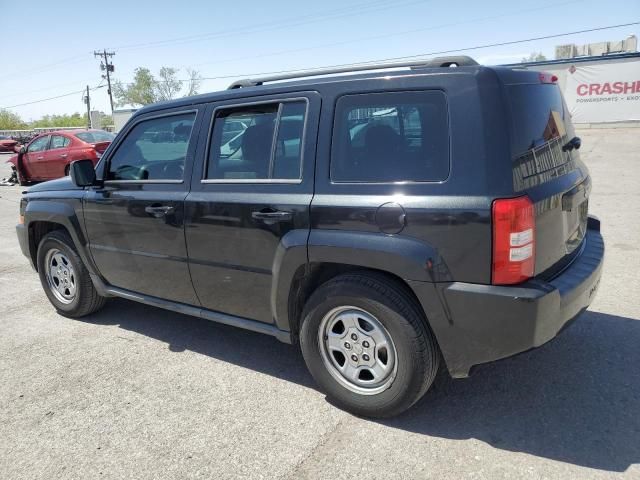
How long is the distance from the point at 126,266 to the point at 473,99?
2.94 m

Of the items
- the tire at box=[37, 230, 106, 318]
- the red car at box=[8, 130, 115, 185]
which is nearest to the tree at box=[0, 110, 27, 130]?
the red car at box=[8, 130, 115, 185]

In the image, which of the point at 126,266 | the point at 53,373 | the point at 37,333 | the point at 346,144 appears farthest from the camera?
the point at 37,333

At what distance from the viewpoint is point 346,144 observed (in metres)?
2.90

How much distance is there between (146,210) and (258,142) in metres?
1.05

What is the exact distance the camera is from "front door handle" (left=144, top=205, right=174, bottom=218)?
11.8 feet

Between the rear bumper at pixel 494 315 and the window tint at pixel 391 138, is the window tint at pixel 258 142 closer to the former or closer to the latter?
the window tint at pixel 391 138

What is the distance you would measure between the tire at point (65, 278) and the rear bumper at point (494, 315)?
3272mm

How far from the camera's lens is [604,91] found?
976 inches

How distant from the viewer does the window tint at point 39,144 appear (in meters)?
14.5

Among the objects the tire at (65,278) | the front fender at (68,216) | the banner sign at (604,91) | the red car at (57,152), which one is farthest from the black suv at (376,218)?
the banner sign at (604,91)

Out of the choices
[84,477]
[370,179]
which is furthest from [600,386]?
[84,477]

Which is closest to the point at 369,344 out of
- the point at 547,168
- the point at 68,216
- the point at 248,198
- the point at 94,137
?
the point at 248,198

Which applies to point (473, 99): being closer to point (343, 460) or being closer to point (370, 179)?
point (370, 179)

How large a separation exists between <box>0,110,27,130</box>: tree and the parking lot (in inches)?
4320
